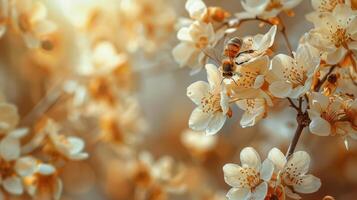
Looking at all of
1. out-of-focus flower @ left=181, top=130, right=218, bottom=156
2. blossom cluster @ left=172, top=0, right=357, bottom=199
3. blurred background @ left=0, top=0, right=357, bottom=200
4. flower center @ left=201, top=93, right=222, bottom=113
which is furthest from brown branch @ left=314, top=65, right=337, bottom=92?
out-of-focus flower @ left=181, top=130, right=218, bottom=156

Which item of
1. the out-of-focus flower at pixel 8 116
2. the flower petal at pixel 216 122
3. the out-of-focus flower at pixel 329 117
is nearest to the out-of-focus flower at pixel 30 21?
the out-of-focus flower at pixel 8 116

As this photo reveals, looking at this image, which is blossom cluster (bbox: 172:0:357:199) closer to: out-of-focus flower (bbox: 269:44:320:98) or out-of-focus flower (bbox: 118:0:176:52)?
out-of-focus flower (bbox: 269:44:320:98)

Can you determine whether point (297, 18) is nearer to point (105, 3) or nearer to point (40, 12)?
point (105, 3)

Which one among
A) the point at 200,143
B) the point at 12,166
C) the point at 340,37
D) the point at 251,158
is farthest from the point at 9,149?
the point at 200,143

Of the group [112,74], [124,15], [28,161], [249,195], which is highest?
[124,15]

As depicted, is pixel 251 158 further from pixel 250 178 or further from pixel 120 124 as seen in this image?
pixel 120 124

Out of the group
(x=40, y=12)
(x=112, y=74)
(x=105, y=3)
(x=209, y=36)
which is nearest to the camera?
(x=209, y=36)

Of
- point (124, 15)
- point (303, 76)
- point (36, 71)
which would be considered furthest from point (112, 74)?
point (303, 76)
